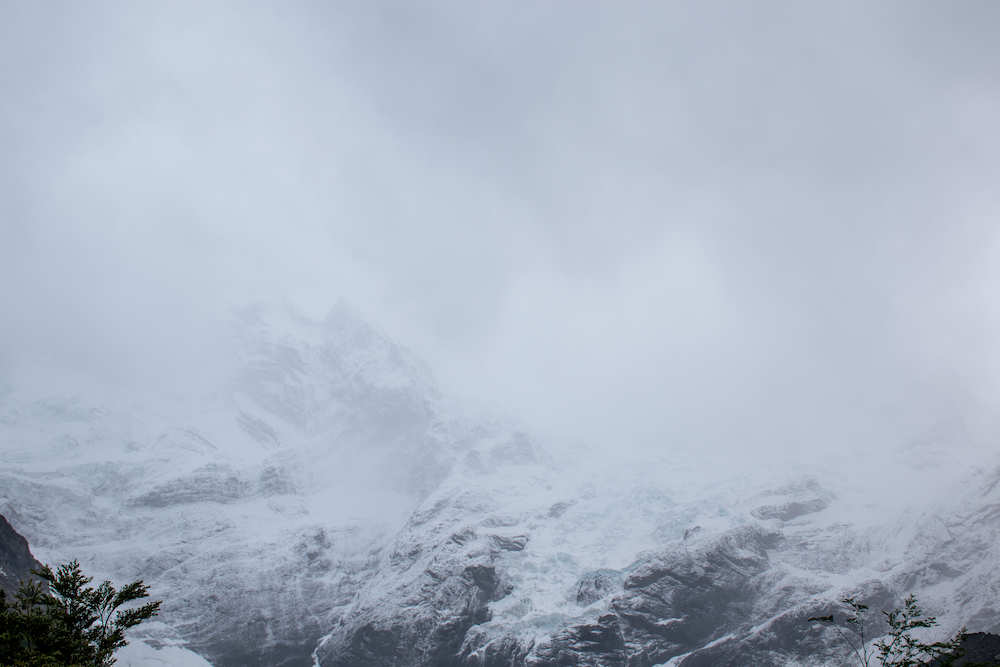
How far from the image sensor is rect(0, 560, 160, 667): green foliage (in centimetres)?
4059

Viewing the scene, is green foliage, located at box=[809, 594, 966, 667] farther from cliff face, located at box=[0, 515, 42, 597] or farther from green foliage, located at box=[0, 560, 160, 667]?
cliff face, located at box=[0, 515, 42, 597]

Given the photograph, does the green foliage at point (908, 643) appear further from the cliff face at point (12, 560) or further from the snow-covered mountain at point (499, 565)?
the cliff face at point (12, 560)

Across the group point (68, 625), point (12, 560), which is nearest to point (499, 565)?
point (12, 560)

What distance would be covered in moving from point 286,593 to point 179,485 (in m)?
57.7

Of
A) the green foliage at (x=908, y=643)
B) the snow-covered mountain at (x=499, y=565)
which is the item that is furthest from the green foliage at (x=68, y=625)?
the snow-covered mountain at (x=499, y=565)

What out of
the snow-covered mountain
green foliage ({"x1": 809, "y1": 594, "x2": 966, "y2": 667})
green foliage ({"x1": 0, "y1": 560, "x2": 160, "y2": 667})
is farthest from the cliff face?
green foliage ({"x1": 809, "y1": 594, "x2": 966, "y2": 667})

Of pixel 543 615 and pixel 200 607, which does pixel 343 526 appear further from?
pixel 543 615

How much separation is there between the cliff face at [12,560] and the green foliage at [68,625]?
6295 centimetres

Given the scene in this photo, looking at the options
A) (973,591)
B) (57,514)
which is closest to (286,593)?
(57,514)

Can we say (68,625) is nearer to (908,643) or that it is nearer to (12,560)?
(908,643)

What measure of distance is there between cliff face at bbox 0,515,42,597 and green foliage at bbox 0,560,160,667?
62954 mm

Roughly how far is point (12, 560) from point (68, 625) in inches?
3066

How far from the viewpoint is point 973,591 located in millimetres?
116062

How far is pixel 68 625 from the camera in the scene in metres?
46.7
